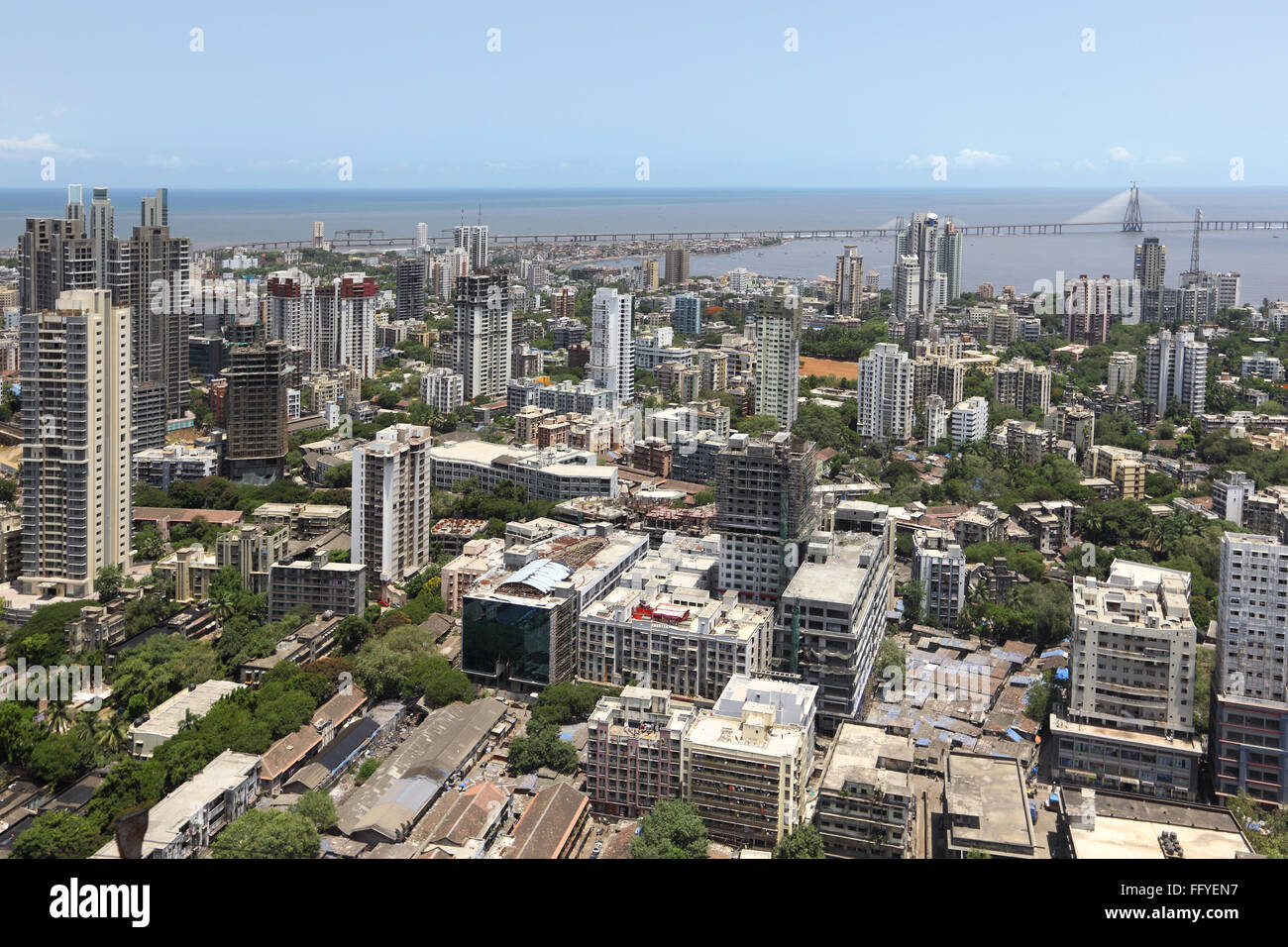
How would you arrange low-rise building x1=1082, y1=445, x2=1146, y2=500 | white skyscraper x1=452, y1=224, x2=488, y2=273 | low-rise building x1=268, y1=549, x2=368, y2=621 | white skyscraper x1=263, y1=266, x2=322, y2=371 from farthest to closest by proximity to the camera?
white skyscraper x1=452, y1=224, x2=488, y2=273 < white skyscraper x1=263, y1=266, x2=322, y2=371 < low-rise building x1=1082, y1=445, x2=1146, y2=500 < low-rise building x1=268, y1=549, x2=368, y2=621

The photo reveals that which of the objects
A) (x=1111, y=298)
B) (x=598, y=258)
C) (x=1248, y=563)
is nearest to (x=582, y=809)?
(x=1248, y=563)

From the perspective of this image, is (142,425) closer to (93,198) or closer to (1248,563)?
(93,198)

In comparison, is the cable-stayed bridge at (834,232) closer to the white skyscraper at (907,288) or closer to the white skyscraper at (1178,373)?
the white skyscraper at (907,288)

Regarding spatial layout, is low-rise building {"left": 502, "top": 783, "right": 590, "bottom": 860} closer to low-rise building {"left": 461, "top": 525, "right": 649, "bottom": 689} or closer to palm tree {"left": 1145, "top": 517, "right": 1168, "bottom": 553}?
low-rise building {"left": 461, "top": 525, "right": 649, "bottom": 689}

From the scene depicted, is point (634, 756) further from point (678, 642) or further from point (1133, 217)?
point (1133, 217)

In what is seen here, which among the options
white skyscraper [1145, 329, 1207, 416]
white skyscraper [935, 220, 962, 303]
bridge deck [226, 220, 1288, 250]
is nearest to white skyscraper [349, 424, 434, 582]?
white skyscraper [1145, 329, 1207, 416]

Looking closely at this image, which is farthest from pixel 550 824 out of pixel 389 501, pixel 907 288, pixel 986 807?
pixel 907 288

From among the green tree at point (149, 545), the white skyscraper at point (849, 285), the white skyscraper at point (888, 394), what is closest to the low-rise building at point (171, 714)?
the green tree at point (149, 545)
